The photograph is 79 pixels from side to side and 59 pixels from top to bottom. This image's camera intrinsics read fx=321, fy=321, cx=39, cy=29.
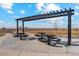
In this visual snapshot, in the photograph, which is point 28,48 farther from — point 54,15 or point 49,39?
point 54,15

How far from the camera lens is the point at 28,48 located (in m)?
4.64

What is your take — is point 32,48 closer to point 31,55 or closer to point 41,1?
point 31,55

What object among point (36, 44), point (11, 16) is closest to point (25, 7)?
point (11, 16)

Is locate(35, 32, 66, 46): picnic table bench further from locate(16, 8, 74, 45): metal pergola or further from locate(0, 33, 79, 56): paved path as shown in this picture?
locate(16, 8, 74, 45): metal pergola

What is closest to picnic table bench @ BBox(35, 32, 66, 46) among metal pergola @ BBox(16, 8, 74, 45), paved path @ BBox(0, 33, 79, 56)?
paved path @ BBox(0, 33, 79, 56)

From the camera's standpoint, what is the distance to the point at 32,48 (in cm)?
464

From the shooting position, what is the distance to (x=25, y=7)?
460 centimetres

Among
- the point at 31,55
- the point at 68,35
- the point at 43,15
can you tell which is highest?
the point at 43,15

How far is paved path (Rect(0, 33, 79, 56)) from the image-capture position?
15.1 feet

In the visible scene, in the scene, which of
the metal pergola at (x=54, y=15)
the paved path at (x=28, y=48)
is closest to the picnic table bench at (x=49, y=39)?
the paved path at (x=28, y=48)

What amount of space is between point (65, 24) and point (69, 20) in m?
0.08

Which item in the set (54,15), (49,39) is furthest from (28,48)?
(54,15)

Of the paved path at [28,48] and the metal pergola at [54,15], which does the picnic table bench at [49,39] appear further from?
the metal pergola at [54,15]

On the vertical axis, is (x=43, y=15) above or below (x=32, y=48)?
above
